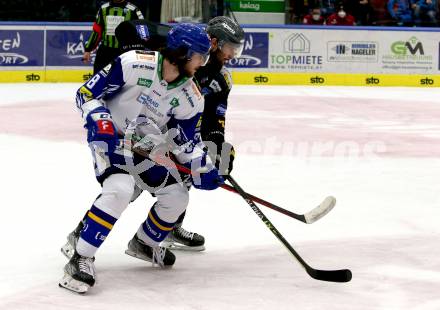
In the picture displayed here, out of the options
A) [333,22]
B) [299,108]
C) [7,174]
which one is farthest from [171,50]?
[333,22]

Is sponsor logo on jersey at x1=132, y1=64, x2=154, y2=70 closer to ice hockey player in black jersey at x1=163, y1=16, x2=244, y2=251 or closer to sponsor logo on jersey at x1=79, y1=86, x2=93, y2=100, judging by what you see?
sponsor logo on jersey at x1=79, y1=86, x2=93, y2=100

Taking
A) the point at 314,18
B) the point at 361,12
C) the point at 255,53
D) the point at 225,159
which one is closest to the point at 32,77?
the point at 255,53

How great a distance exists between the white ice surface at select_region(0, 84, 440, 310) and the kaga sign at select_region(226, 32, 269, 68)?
5485mm

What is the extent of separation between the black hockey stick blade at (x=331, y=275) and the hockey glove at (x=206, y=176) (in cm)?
54

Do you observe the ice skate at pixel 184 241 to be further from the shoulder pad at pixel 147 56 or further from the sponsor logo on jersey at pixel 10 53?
the sponsor logo on jersey at pixel 10 53

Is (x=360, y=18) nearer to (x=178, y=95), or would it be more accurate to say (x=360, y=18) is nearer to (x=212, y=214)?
(x=212, y=214)

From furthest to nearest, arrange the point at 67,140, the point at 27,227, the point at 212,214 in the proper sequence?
1. the point at 67,140
2. the point at 212,214
3. the point at 27,227

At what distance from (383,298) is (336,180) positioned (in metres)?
2.68

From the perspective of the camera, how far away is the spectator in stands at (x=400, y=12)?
13.4 m

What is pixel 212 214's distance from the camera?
5188 mm

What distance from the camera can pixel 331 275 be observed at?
3809mm

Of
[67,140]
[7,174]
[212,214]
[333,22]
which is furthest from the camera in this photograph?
[333,22]

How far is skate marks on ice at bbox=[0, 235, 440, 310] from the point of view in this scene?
356cm

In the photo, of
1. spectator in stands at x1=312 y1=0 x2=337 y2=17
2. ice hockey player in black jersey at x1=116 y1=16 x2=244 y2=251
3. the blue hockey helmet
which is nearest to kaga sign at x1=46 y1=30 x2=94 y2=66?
spectator in stands at x1=312 y1=0 x2=337 y2=17
